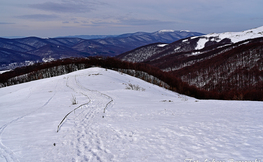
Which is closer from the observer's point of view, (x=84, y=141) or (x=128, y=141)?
(x=128, y=141)

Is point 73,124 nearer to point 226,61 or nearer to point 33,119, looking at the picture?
point 33,119

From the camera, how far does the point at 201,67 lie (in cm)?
16350

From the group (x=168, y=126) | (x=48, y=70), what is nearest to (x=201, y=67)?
(x=48, y=70)

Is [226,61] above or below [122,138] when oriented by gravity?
above

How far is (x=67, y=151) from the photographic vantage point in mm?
5727

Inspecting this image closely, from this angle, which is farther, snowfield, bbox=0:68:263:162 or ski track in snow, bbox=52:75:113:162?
ski track in snow, bbox=52:75:113:162

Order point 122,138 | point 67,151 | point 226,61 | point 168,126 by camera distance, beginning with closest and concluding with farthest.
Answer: point 67,151
point 122,138
point 168,126
point 226,61

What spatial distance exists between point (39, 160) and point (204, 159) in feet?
17.5

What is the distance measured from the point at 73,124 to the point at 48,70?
111106 mm

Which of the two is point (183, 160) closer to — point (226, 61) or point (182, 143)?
point (182, 143)

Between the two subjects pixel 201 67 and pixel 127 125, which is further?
pixel 201 67

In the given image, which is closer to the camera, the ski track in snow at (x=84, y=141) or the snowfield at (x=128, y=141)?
the snowfield at (x=128, y=141)

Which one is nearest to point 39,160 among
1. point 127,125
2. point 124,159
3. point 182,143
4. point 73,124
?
point 124,159

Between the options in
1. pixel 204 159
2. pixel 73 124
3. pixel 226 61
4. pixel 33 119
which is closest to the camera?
pixel 204 159
